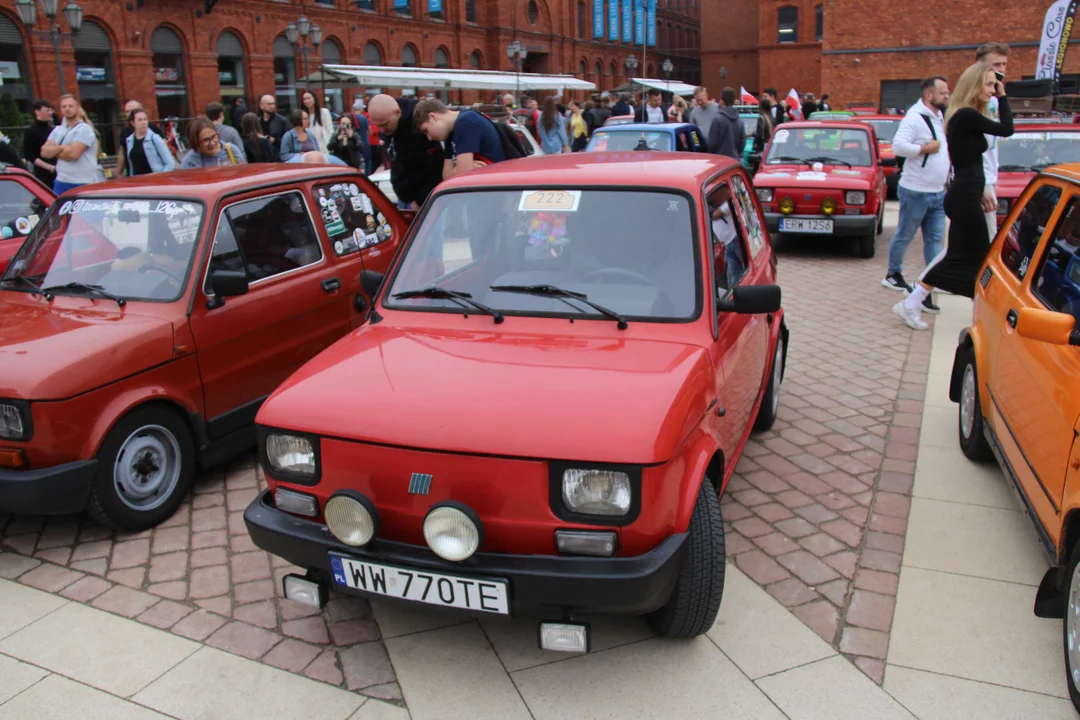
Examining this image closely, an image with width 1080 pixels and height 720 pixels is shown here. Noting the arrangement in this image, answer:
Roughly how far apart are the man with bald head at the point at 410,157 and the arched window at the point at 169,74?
85.2ft

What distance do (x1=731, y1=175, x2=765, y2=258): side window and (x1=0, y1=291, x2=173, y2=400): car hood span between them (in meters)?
3.06

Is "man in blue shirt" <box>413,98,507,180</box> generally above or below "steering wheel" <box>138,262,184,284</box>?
above

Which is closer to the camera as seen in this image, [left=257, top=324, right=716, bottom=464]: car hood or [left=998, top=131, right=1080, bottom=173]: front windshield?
[left=257, top=324, right=716, bottom=464]: car hood

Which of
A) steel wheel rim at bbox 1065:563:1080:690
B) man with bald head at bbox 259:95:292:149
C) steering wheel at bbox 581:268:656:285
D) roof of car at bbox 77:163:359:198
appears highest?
man with bald head at bbox 259:95:292:149

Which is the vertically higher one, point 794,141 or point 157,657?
point 794,141

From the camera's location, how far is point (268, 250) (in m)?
5.25

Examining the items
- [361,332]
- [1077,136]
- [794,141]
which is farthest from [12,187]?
[1077,136]

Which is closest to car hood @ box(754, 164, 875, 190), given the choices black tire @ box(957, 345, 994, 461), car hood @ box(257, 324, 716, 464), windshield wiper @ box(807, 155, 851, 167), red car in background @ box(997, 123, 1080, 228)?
windshield wiper @ box(807, 155, 851, 167)

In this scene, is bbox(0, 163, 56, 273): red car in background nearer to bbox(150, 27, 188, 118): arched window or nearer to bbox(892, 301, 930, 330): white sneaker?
bbox(892, 301, 930, 330): white sneaker

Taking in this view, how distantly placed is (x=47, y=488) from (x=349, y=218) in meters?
2.67

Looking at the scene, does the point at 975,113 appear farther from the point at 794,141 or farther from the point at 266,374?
the point at 266,374

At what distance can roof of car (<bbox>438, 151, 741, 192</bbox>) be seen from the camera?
392cm

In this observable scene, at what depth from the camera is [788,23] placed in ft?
188

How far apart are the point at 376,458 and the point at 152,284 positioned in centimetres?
249
